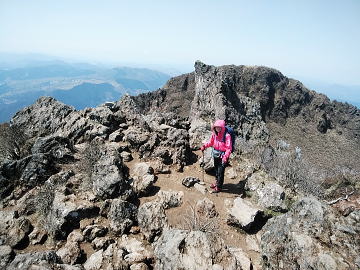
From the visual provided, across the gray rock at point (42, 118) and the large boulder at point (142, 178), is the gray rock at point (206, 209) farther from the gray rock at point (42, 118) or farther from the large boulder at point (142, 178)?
the gray rock at point (42, 118)

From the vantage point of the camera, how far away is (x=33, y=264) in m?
5.29

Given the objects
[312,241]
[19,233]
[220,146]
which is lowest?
[19,233]

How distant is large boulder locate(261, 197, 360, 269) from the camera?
4746mm

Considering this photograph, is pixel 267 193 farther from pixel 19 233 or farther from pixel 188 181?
pixel 19 233

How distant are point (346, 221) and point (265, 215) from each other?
3.20 m

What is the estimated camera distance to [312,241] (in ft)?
17.0

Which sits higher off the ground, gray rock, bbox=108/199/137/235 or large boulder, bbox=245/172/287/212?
large boulder, bbox=245/172/287/212

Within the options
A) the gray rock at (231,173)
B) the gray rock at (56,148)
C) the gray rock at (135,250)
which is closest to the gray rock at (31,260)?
the gray rock at (135,250)

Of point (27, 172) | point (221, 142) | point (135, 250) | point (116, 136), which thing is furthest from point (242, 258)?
point (116, 136)

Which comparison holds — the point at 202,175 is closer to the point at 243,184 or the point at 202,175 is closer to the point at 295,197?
the point at 243,184

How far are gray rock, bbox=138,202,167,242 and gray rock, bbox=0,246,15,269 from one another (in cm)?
322

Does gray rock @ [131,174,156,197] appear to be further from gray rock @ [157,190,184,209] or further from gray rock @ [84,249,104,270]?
gray rock @ [84,249,104,270]

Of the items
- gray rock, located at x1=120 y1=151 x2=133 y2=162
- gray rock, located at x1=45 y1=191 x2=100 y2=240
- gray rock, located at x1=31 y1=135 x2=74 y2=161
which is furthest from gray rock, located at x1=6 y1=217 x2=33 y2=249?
gray rock, located at x1=120 y1=151 x2=133 y2=162

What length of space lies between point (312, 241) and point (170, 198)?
4.81 meters
